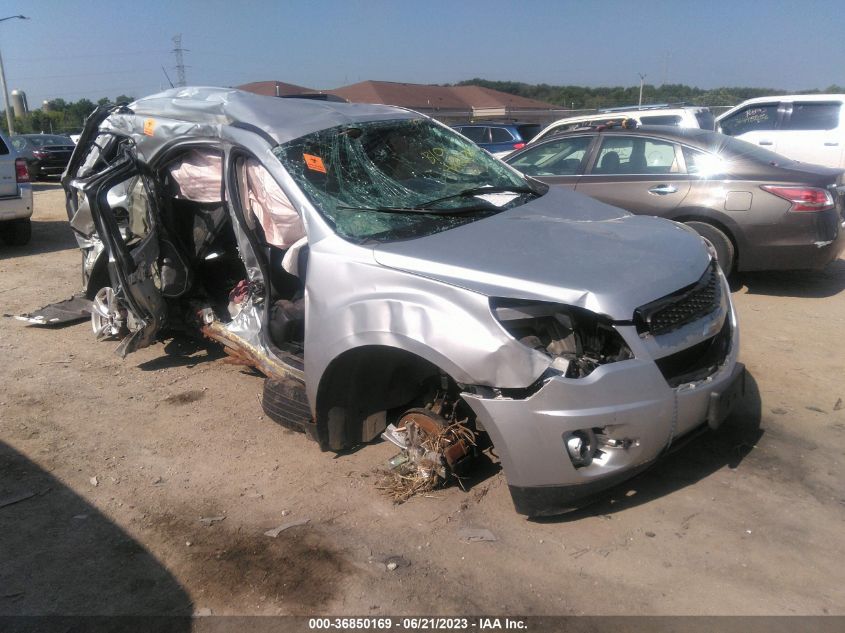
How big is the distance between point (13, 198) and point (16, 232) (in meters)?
0.54

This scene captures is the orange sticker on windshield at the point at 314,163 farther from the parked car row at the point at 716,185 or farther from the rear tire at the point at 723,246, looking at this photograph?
the rear tire at the point at 723,246

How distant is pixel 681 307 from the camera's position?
10.5ft

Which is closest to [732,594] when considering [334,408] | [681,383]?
[681,383]

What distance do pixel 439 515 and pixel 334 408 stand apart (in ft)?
2.62

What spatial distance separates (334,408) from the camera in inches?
A: 147

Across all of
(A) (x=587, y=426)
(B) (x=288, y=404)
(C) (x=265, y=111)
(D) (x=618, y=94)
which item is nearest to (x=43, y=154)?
(C) (x=265, y=111)

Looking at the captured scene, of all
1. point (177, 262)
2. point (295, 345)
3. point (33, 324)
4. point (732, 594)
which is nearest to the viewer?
point (732, 594)

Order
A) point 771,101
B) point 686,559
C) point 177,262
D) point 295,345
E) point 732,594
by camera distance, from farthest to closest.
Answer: point 771,101 → point 177,262 → point 295,345 → point 686,559 → point 732,594

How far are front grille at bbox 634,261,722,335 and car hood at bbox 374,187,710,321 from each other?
4cm

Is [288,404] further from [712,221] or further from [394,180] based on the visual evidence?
[712,221]

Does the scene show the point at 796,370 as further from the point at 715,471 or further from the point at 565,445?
the point at 565,445

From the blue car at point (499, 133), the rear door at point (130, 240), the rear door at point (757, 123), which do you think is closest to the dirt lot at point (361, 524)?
the rear door at point (130, 240)

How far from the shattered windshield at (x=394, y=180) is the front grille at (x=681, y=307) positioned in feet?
3.78

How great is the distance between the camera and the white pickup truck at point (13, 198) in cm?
991
